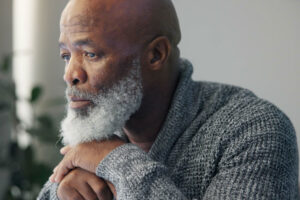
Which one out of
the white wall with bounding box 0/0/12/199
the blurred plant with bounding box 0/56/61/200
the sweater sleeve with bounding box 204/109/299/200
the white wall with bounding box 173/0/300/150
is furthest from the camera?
the white wall with bounding box 0/0/12/199

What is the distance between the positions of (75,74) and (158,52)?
0.62 feet

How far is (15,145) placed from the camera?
2564mm

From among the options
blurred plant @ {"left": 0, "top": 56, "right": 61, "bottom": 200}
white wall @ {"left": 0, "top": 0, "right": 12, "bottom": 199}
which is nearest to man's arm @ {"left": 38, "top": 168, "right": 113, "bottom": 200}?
blurred plant @ {"left": 0, "top": 56, "right": 61, "bottom": 200}

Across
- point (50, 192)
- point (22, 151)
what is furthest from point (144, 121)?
point (22, 151)

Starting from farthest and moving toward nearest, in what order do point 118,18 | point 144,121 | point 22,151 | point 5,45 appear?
point 5,45 < point 22,151 < point 144,121 < point 118,18

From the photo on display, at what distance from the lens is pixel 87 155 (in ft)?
2.84

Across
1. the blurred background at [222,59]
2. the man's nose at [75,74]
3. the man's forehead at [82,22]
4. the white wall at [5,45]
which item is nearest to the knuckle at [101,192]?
the man's nose at [75,74]

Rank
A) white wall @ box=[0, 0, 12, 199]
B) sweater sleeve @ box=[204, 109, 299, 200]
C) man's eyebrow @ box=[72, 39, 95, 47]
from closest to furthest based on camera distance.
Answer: sweater sleeve @ box=[204, 109, 299, 200] → man's eyebrow @ box=[72, 39, 95, 47] → white wall @ box=[0, 0, 12, 199]

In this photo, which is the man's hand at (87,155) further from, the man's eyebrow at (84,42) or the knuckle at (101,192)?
the man's eyebrow at (84,42)

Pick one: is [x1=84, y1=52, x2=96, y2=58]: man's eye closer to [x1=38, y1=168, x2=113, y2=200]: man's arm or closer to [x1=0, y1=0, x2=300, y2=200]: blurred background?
[x1=38, y1=168, x2=113, y2=200]: man's arm

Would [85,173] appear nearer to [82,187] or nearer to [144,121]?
[82,187]

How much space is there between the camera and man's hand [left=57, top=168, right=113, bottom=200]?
850mm

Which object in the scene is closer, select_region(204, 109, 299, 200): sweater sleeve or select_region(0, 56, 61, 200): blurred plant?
select_region(204, 109, 299, 200): sweater sleeve

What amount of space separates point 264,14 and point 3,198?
1.87 metres
